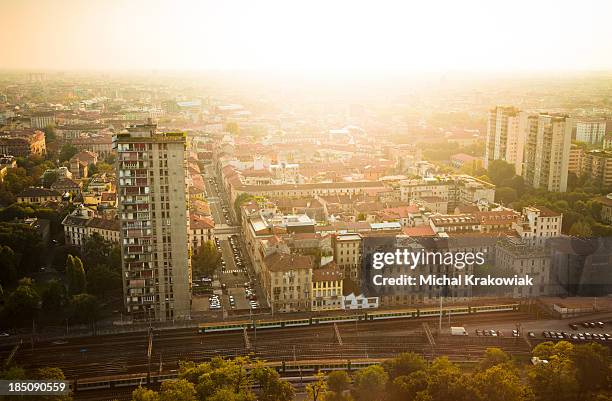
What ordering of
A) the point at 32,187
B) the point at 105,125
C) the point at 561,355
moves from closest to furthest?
1. the point at 561,355
2. the point at 32,187
3. the point at 105,125

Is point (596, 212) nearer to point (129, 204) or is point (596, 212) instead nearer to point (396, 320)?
point (396, 320)

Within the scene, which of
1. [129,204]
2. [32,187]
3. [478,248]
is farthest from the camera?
[32,187]

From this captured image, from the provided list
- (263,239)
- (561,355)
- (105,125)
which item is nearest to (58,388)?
(263,239)

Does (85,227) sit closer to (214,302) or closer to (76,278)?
(76,278)

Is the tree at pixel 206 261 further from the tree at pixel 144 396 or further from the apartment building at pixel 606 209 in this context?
the apartment building at pixel 606 209

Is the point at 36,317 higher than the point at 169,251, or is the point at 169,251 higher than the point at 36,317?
the point at 169,251

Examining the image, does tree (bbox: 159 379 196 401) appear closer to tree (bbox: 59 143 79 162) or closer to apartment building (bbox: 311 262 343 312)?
apartment building (bbox: 311 262 343 312)

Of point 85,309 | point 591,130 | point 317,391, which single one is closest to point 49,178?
point 85,309
